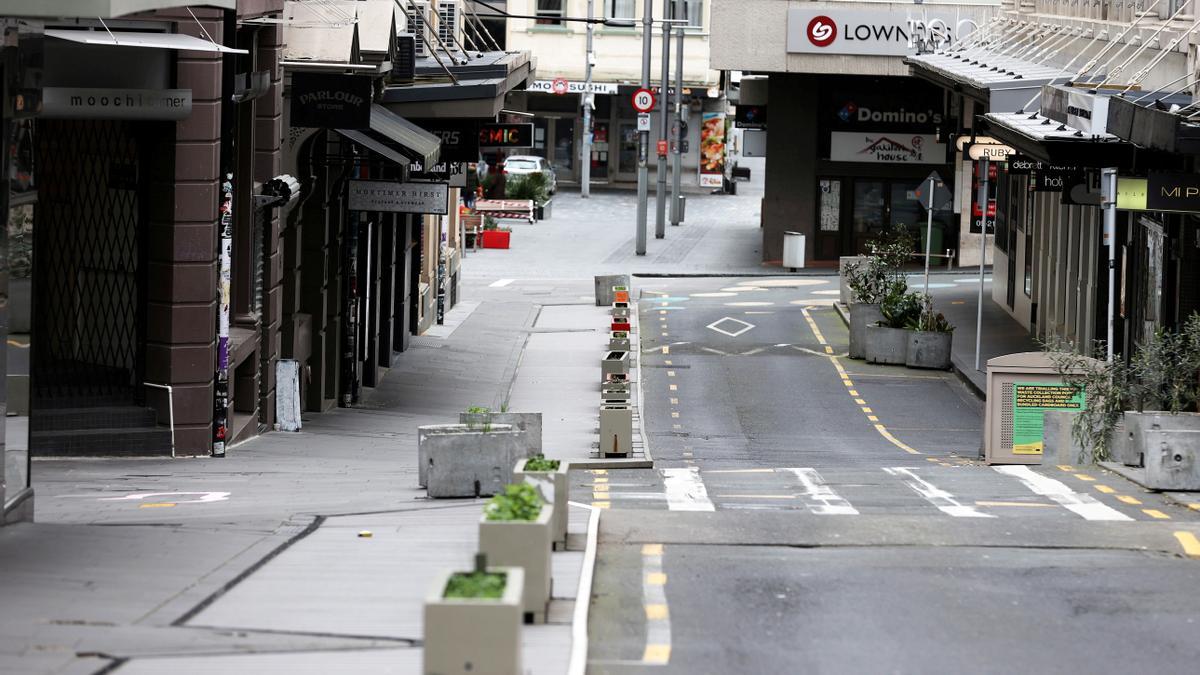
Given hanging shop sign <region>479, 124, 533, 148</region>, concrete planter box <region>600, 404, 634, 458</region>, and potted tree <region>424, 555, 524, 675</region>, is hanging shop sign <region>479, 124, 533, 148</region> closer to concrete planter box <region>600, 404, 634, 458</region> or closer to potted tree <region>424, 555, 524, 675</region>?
concrete planter box <region>600, 404, 634, 458</region>

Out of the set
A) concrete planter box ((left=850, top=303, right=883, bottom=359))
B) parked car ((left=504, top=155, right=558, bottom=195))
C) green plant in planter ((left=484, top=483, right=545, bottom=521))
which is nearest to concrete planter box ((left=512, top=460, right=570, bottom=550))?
green plant in planter ((left=484, top=483, right=545, bottom=521))

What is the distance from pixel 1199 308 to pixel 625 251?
32926 mm

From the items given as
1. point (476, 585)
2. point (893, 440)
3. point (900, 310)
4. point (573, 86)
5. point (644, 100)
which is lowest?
point (893, 440)

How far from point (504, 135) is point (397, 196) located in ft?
22.7

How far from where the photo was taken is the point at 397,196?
24.6 metres

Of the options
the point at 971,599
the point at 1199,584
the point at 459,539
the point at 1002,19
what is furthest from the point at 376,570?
the point at 1002,19

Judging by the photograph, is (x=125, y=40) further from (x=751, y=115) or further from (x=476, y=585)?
(x=751, y=115)

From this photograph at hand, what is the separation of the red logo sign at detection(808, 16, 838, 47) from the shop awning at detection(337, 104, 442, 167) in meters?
27.3

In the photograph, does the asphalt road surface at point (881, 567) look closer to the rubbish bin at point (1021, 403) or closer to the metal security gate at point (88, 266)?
the rubbish bin at point (1021, 403)

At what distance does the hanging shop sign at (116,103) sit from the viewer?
15398 millimetres

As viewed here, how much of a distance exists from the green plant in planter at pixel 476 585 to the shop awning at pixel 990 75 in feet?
75.9

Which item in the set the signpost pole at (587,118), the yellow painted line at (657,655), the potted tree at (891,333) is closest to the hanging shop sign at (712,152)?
the signpost pole at (587,118)

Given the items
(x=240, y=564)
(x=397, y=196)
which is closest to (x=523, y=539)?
(x=240, y=564)

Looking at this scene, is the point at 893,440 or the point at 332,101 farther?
the point at 893,440
